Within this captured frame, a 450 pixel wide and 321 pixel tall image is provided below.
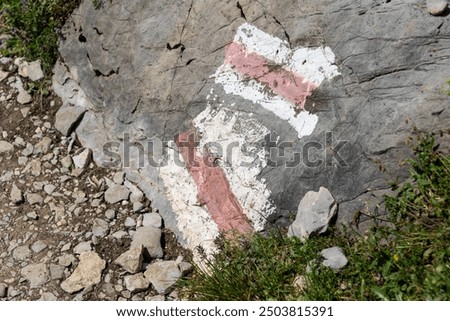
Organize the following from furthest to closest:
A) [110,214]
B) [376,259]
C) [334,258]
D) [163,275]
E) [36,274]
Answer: [110,214]
[36,274]
[163,275]
[334,258]
[376,259]

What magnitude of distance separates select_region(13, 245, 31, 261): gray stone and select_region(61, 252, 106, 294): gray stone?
340mm

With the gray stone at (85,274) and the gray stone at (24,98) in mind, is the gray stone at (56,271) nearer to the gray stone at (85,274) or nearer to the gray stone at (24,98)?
the gray stone at (85,274)

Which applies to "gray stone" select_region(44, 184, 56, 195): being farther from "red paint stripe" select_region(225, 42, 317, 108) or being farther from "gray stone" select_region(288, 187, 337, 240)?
"gray stone" select_region(288, 187, 337, 240)

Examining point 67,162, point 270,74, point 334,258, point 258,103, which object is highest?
point 270,74

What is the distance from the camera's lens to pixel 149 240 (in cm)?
400

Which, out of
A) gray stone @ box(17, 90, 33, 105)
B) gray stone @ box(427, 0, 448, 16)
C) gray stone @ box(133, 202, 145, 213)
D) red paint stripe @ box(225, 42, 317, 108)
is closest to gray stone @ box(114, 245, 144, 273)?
gray stone @ box(133, 202, 145, 213)

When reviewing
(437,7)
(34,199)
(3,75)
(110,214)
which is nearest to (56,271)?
(110,214)

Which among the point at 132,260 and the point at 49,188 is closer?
the point at 132,260

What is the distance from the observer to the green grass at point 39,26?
16.1 ft

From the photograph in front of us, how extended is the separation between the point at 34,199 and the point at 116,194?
0.55 metres

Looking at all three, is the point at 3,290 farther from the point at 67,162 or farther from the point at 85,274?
the point at 67,162

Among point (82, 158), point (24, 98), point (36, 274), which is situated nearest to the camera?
point (36, 274)

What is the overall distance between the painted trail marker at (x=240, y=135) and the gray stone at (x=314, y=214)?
21 cm

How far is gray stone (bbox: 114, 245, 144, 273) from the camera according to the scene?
3.88 metres
